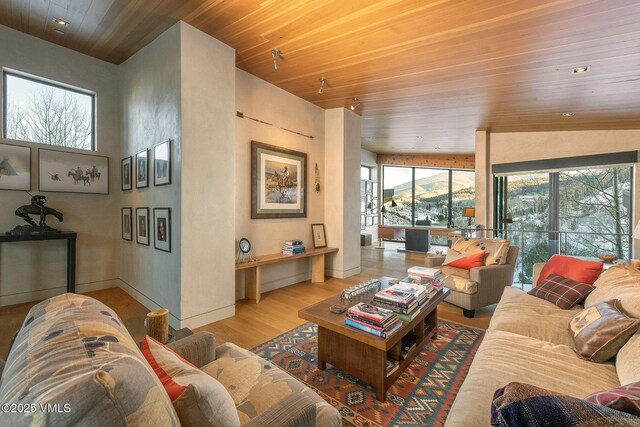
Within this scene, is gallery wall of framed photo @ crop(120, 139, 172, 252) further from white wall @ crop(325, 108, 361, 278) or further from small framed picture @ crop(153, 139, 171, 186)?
white wall @ crop(325, 108, 361, 278)

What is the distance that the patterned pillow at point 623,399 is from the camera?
70 centimetres

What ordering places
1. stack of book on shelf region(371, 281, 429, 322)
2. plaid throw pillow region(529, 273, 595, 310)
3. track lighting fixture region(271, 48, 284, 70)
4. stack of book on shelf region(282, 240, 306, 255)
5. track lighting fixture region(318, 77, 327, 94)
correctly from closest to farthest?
1. stack of book on shelf region(371, 281, 429, 322)
2. plaid throw pillow region(529, 273, 595, 310)
3. track lighting fixture region(271, 48, 284, 70)
4. track lighting fixture region(318, 77, 327, 94)
5. stack of book on shelf region(282, 240, 306, 255)

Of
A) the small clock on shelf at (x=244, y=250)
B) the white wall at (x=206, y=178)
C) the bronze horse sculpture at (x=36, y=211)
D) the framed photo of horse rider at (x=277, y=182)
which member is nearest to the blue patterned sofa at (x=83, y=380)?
the white wall at (x=206, y=178)

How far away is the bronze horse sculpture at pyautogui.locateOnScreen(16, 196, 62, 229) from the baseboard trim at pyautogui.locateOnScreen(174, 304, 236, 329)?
221 centimetres

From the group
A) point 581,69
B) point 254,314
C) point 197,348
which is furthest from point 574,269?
point 254,314

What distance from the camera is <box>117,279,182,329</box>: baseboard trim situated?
2.91 metres

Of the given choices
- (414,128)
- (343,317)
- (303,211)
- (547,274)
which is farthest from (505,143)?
(343,317)

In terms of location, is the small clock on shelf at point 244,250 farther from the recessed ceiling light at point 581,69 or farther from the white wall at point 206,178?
the recessed ceiling light at point 581,69

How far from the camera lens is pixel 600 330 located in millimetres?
1551

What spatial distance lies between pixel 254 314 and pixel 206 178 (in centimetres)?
168

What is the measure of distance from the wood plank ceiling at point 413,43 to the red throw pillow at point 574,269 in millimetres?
2088

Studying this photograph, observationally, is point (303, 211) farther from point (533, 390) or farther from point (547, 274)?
point (533, 390)

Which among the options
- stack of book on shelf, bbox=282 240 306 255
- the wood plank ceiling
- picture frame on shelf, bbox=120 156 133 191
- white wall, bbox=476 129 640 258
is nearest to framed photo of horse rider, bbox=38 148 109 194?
picture frame on shelf, bbox=120 156 133 191

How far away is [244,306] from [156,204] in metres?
1.64
